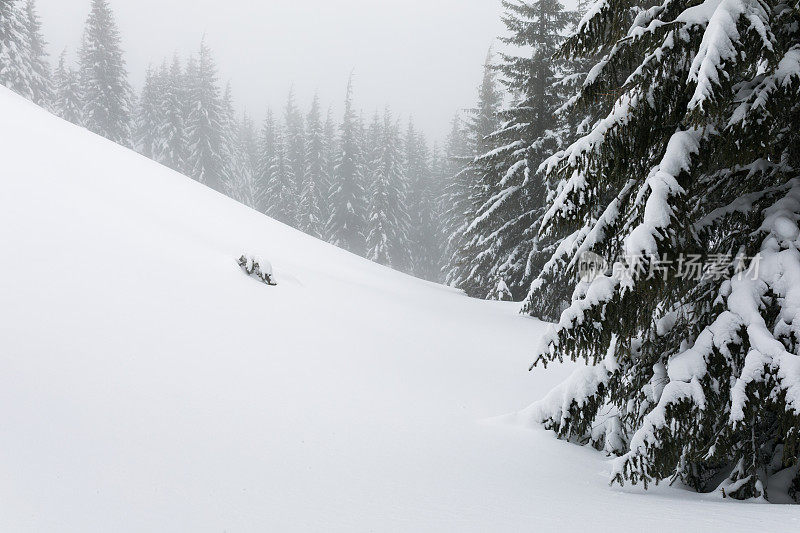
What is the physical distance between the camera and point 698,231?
12.4 ft

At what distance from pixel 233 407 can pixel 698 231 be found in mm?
4241

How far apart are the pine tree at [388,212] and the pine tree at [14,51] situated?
25023 mm

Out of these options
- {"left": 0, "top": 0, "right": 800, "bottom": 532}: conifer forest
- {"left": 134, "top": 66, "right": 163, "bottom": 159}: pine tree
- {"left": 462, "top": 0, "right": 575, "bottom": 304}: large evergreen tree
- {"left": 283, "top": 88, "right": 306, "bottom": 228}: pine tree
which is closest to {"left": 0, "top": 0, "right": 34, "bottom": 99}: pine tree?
{"left": 134, "top": 66, "right": 163, "bottom": 159}: pine tree

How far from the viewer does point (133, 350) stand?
4.71 meters

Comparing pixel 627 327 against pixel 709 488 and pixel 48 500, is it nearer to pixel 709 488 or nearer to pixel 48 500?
pixel 709 488

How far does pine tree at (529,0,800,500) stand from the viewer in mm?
3076

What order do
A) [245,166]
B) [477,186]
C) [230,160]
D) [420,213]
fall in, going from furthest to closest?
[245,166] < [420,213] < [230,160] < [477,186]

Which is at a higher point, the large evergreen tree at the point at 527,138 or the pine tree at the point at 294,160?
the pine tree at the point at 294,160

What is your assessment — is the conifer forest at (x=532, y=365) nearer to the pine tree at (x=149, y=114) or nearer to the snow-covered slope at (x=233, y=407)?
the snow-covered slope at (x=233, y=407)

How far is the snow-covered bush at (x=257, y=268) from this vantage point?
8.38 metres

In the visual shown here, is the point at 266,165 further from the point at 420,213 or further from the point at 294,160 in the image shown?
the point at 420,213

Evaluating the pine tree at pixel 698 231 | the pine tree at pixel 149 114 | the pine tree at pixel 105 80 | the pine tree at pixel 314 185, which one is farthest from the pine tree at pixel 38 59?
the pine tree at pixel 698 231

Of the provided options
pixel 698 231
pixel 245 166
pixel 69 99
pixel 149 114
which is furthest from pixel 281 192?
pixel 698 231

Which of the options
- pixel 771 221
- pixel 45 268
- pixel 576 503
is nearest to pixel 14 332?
pixel 45 268
